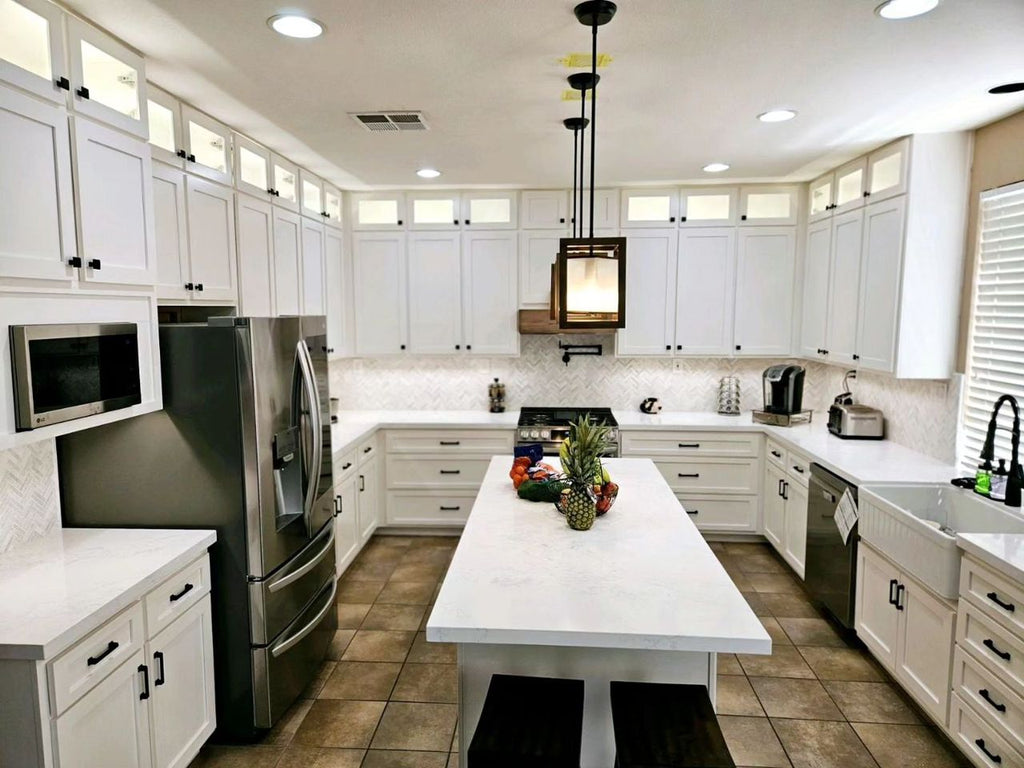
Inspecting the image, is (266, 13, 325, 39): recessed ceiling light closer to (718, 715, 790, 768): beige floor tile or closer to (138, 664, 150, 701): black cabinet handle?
(138, 664, 150, 701): black cabinet handle

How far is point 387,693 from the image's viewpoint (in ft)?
9.58

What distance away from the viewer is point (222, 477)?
2.45m

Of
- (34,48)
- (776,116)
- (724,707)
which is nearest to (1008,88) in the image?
(776,116)

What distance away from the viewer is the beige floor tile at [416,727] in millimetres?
2564

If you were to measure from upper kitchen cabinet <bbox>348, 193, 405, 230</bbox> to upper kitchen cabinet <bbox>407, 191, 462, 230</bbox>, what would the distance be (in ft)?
0.29

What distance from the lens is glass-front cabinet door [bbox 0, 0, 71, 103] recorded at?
5.74ft

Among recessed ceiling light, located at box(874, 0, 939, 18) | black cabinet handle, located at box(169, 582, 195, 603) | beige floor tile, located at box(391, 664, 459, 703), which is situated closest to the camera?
recessed ceiling light, located at box(874, 0, 939, 18)

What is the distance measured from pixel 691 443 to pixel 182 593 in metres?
3.50

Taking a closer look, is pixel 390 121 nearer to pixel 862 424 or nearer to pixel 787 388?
pixel 787 388

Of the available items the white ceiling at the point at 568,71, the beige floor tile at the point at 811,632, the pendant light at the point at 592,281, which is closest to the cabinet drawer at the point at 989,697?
the beige floor tile at the point at 811,632

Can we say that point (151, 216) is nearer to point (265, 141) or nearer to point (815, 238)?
point (265, 141)

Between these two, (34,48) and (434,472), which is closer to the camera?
(34,48)

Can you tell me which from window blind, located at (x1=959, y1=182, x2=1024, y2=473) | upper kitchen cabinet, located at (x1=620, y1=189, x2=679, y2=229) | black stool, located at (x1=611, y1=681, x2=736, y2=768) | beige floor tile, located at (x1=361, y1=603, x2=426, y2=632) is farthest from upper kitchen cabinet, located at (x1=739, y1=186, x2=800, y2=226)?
black stool, located at (x1=611, y1=681, x2=736, y2=768)

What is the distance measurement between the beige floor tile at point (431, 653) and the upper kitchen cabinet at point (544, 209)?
10.0 feet
